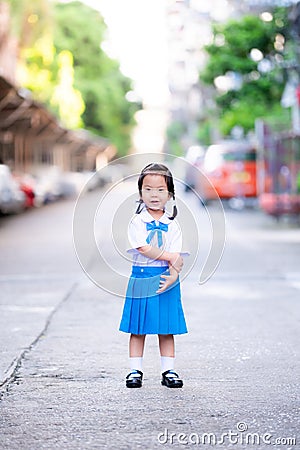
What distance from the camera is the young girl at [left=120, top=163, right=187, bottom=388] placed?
6137 millimetres

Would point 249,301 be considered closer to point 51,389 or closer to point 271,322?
point 271,322

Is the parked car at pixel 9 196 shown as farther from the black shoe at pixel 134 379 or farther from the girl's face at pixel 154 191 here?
the girl's face at pixel 154 191

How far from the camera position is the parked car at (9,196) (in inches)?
1136

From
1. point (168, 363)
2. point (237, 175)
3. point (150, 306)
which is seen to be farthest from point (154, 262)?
point (237, 175)

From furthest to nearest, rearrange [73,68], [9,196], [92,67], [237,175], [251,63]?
[92,67] → [73,68] → [251,63] → [237,175] → [9,196]

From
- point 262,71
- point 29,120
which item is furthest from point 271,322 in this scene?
point 29,120

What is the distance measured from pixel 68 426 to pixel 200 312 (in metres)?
4.60

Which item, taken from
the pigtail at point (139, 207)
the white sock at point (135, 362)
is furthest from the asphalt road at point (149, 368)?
the pigtail at point (139, 207)

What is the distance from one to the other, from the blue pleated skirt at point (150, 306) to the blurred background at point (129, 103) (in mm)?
782

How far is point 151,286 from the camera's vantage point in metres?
6.18

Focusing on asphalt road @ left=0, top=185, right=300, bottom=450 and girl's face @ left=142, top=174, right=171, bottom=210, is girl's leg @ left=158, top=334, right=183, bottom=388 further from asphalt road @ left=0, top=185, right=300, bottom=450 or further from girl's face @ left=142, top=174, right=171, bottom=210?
girl's face @ left=142, top=174, right=171, bottom=210

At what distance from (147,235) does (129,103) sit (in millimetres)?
85046

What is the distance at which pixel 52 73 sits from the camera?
64375 millimetres

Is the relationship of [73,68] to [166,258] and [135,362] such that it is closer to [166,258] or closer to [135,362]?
[135,362]
